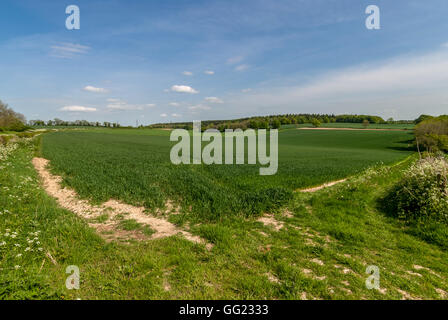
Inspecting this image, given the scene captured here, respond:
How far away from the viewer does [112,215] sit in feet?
28.7

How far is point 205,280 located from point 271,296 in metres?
1.61

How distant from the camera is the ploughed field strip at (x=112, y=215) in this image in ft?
23.4

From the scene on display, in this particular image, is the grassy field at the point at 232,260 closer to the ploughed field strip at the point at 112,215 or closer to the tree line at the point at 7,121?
the ploughed field strip at the point at 112,215

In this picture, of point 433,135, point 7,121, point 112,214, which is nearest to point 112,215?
point 112,214

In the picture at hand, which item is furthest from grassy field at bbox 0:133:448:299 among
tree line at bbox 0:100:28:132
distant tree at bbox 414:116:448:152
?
tree line at bbox 0:100:28:132

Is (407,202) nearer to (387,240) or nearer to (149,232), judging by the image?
(387,240)

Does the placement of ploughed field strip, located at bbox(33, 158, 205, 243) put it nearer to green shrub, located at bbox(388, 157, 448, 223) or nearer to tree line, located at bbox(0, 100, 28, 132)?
green shrub, located at bbox(388, 157, 448, 223)

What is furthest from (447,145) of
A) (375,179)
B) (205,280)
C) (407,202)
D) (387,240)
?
(205,280)

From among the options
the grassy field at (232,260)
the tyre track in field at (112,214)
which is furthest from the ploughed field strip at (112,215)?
the grassy field at (232,260)

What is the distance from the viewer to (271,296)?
4.28 meters

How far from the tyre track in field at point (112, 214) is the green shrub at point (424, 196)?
896 cm

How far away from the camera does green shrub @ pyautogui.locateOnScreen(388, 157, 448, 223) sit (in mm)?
7680

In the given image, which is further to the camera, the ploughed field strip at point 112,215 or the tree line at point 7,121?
the tree line at point 7,121

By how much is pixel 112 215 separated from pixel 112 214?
12 centimetres
